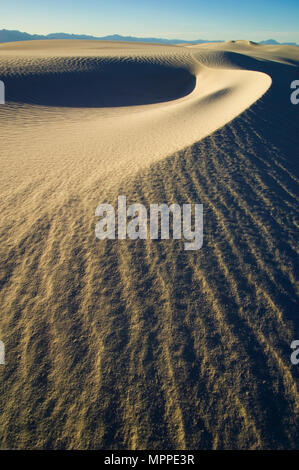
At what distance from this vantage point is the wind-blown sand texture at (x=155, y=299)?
2328mm

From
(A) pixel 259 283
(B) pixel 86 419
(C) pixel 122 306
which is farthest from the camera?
(A) pixel 259 283

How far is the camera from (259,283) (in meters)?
3.28

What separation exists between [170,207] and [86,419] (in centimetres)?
279

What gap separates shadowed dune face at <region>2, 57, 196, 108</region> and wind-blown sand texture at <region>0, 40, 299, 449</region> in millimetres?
8052

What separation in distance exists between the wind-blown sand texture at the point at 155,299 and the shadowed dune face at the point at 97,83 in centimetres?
805

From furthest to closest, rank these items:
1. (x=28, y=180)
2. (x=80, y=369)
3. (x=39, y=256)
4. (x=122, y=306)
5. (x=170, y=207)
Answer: (x=28, y=180) < (x=170, y=207) < (x=39, y=256) < (x=122, y=306) < (x=80, y=369)

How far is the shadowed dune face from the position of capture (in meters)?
13.3

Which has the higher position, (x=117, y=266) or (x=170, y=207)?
(x=170, y=207)

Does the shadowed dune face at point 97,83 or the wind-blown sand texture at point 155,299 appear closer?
the wind-blown sand texture at point 155,299

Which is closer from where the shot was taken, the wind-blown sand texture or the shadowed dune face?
the wind-blown sand texture

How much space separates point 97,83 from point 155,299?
1516cm

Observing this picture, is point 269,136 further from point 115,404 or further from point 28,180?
point 115,404

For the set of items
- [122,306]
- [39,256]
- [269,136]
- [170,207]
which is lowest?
[122,306]

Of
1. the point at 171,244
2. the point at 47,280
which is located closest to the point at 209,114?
the point at 171,244
